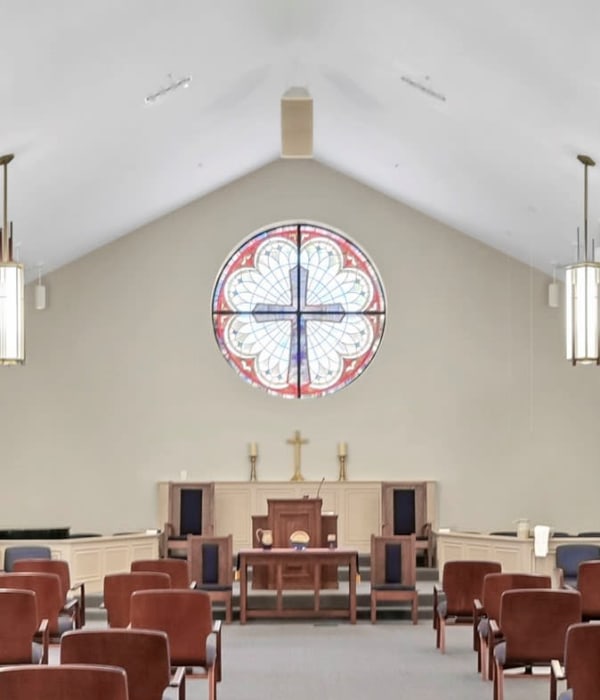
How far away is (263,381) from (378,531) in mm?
2346

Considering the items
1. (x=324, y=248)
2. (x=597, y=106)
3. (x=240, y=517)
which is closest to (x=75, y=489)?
(x=240, y=517)

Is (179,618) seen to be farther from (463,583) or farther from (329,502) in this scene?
(329,502)

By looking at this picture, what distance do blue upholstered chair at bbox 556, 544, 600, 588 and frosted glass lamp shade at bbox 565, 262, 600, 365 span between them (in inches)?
68.3

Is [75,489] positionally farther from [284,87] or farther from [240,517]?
[284,87]

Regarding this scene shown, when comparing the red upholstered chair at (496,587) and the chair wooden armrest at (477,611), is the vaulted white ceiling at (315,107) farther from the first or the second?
the chair wooden armrest at (477,611)

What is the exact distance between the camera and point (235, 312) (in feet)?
49.6

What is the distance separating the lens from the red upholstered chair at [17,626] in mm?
6539

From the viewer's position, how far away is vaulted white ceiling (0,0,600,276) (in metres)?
8.07

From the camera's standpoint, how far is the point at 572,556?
34.9 feet

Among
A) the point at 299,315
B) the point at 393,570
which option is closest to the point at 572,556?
the point at 393,570

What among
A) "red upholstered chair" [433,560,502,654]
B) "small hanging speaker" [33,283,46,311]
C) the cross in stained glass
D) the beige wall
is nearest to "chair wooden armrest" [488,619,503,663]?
"red upholstered chair" [433,560,502,654]

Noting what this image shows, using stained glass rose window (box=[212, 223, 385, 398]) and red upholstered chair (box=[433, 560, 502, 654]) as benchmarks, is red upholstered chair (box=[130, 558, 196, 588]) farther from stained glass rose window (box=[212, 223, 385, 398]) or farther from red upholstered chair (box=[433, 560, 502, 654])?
stained glass rose window (box=[212, 223, 385, 398])

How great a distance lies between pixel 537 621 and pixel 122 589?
8.85ft

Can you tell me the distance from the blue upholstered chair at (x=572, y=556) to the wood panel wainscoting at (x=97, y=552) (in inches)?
177
